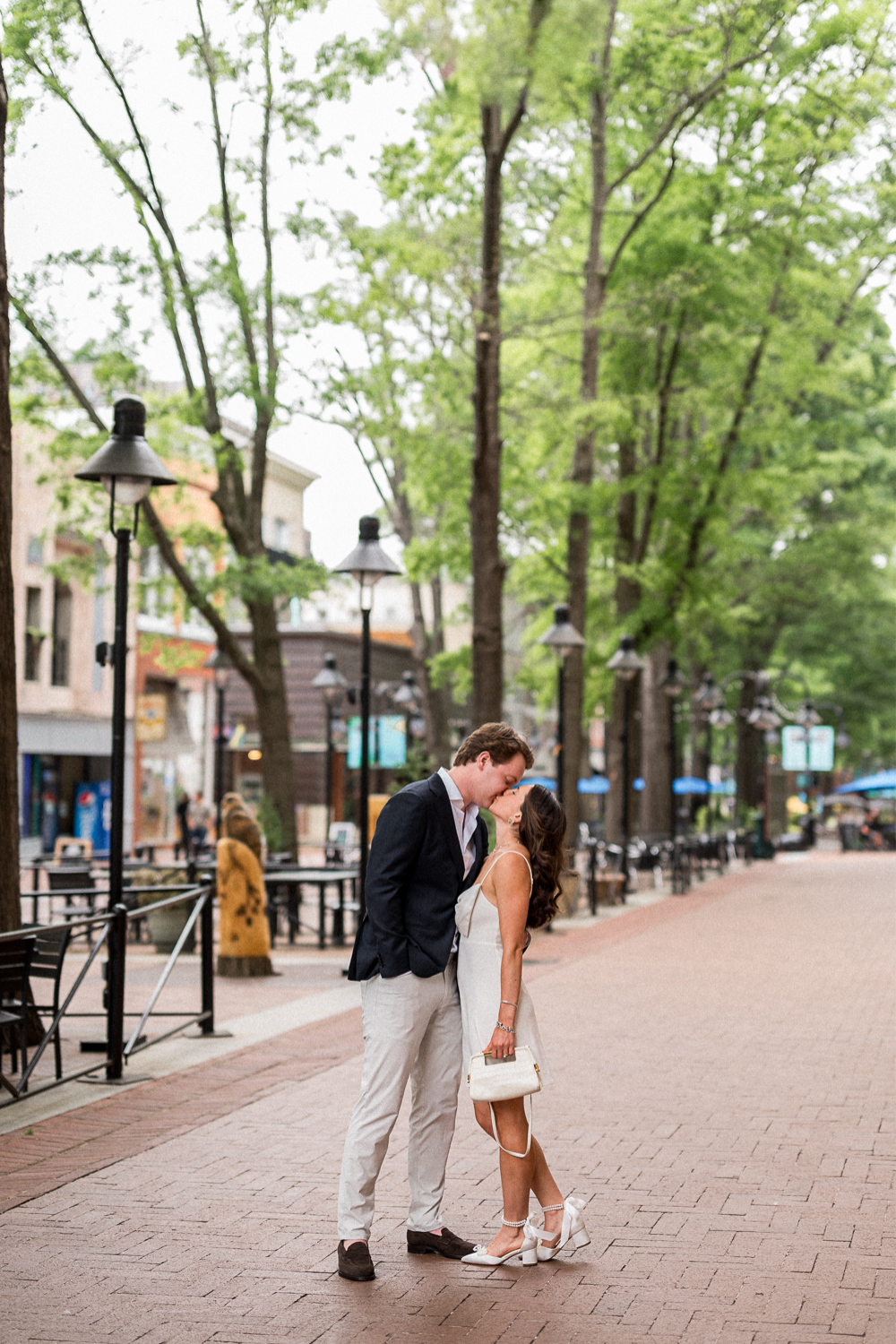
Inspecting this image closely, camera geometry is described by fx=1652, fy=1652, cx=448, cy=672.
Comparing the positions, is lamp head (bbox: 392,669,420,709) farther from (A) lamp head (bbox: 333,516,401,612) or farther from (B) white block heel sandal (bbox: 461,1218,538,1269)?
(B) white block heel sandal (bbox: 461,1218,538,1269)

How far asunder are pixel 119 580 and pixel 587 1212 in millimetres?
4931

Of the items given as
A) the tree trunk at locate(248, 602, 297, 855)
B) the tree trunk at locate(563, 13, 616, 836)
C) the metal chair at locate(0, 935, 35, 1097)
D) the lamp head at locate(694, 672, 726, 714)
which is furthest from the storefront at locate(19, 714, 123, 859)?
the metal chair at locate(0, 935, 35, 1097)

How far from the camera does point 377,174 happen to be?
20.3 meters

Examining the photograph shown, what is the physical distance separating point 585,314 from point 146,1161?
19144 millimetres

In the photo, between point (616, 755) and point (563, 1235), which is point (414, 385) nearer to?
point (616, 755)

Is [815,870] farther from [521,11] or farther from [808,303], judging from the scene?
[521,11]

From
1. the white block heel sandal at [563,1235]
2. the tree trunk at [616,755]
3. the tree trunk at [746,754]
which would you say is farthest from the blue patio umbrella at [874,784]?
the white block heel sandal at [563,1235]

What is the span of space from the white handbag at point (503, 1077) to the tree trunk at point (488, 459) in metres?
13.4

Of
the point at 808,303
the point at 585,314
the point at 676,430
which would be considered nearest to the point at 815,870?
the point at 676,430

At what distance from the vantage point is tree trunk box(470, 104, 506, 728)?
1906 centimetres

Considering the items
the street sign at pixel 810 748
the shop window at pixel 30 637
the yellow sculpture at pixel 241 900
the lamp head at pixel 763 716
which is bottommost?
the yellow sculpture at pixel 241 900

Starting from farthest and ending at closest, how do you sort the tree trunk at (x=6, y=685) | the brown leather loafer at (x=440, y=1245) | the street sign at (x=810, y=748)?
the street sign at (x=810, y=748) < the tree trunk at (x=6, y=685) < the brown leather loafer at (x=440, y=1245)

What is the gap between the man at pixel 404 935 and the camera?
5609mm

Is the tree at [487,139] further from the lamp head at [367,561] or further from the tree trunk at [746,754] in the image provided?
Result: the tree trunk at [746,754]
